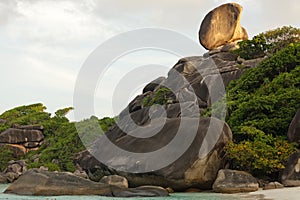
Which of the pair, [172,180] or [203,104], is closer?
[172,180]

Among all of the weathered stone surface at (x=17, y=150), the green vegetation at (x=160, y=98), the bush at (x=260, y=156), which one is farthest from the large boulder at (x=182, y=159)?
the weathered stone surface at (x=17, y=150)

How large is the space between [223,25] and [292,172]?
2905 centimetres

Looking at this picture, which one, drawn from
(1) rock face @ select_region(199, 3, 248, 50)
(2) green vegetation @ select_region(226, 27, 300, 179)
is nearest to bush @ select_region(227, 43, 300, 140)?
(2) green vegetation @ select_region(226, 27, 300, 179)

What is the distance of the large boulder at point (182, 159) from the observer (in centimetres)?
1366

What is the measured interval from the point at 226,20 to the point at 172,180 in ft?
97.2

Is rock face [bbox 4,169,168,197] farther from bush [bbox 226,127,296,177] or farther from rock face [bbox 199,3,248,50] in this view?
rock face [bbox 199,3,248,50]

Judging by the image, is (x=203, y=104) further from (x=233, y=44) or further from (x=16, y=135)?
(x=16, y=135)

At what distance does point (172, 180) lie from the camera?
13.7 m

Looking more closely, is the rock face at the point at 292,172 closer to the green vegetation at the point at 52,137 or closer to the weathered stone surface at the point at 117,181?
the weathered stone surface at the point at 117,181

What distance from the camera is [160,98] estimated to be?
98.2 ft

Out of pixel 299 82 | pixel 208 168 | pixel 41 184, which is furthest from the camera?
pixel 299 82

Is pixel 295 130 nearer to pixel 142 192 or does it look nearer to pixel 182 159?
pixel 182 159

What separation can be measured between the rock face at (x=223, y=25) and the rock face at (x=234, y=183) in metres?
28.4

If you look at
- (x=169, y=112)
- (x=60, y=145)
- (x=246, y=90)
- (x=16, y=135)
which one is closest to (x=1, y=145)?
(x=16, y=135)
